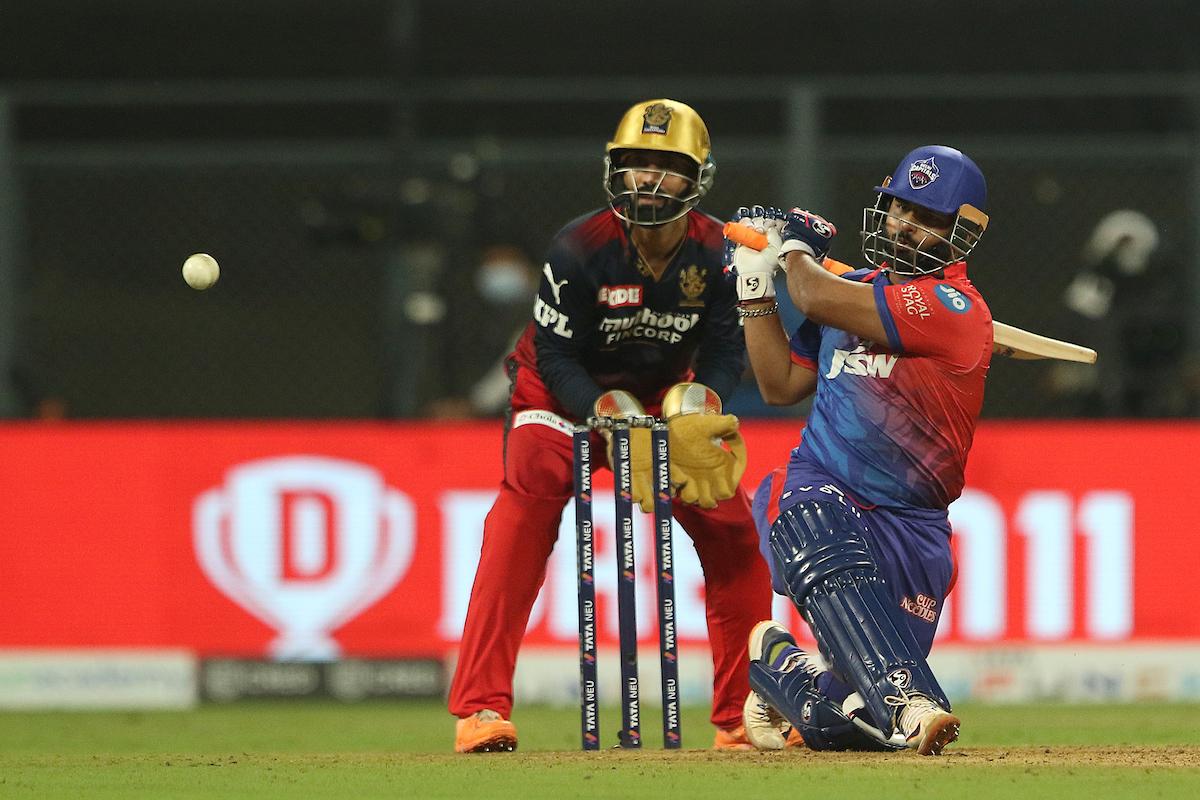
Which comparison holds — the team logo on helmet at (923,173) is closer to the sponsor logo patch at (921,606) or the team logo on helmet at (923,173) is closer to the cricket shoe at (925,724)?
the sponsor logo patch at (921,606)

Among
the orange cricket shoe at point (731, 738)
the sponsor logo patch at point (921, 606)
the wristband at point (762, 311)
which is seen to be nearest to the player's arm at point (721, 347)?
the wristband at point (762, 311)

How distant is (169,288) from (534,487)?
224 inches

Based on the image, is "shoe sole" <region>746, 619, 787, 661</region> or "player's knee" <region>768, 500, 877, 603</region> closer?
"player's knee" <region>768, 500, 877, 603</region>

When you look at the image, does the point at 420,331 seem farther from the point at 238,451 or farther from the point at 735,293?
the point at 735,293

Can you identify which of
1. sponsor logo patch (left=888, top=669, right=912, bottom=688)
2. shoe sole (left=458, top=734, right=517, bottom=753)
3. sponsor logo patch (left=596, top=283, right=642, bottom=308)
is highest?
sponsor logo patch (left=596, top=283, right=642, bottom=308)

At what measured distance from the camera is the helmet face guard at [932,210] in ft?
19.9

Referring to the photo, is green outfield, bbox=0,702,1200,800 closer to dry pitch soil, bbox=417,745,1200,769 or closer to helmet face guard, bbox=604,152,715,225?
dry pitch soil, bbox=417,745,1200,769

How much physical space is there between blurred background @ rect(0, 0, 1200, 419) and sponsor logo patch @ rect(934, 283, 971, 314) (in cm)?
398

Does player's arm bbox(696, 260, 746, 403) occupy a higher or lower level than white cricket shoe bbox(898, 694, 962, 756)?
higher

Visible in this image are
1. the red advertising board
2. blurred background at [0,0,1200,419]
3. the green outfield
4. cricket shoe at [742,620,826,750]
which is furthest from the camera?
blurred background at [0,0,1200,419]

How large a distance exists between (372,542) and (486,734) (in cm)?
347

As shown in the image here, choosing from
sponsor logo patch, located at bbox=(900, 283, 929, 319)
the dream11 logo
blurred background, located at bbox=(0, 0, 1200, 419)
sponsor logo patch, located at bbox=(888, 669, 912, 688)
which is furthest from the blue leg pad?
blurred background, located at bbox=(0, 0, 1200, 419)

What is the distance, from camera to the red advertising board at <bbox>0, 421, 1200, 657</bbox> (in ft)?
31.3

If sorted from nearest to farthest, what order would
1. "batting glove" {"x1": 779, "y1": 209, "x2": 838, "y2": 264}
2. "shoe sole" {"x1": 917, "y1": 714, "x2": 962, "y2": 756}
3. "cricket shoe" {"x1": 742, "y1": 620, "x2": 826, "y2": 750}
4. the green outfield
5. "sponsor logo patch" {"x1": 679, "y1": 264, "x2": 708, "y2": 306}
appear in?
the green outfield → "shoe sole" {"x1": 917, "y1": 714, "x2": 962, "y2": 756} → "batting glove" {"x1": 779, "y1": 209, "x2": 838, "y2": 264} → "cricket shoe" {"x1": 742, "y1": 620, "x2": 826, "y2": 750} → "sponsor logo patch" {"x1": 679, "y1": 264, "x2": 708, "y2": 306}
